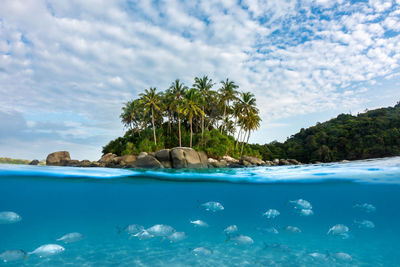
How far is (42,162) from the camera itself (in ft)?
119

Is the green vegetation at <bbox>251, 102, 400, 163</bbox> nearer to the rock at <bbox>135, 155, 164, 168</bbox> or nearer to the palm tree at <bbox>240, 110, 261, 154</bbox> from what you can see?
the palm tree at <bbox>240, 110, 261, 154</bbox>

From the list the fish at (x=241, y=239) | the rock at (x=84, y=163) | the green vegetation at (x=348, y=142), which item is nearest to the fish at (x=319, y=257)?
the fish at (x=241, y=239)

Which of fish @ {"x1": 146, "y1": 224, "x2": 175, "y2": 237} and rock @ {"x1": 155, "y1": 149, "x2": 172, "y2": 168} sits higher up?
rock @ {"x1": 155, "y1": 149, "x2": 172, "y2": 168}

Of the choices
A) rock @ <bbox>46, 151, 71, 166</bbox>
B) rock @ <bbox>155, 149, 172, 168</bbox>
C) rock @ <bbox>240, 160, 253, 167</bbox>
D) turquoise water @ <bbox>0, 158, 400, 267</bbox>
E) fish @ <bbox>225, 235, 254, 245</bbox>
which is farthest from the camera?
rock @ <bbox>46, 151, 71, 166</bbox>

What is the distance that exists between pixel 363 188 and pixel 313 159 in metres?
34.7

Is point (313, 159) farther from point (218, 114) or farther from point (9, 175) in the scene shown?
point (9, 175)

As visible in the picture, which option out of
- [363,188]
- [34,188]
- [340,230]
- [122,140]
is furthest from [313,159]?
[34,188]

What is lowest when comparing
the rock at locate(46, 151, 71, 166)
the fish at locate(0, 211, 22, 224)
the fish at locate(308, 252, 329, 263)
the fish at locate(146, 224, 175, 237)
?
the fish at locate(308, 252, 329, 263)

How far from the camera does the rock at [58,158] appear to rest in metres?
33.8

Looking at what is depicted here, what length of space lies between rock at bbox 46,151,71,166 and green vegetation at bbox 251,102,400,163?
4107cm

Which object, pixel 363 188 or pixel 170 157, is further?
pixel 170 157

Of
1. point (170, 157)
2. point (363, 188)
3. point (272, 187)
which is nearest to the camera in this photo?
point (363, 188)

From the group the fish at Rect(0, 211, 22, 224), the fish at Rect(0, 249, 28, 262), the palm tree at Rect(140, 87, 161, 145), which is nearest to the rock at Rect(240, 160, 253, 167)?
the palm tree at Rect(140, 87, 161, 145)

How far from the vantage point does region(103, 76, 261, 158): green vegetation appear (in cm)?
3662
